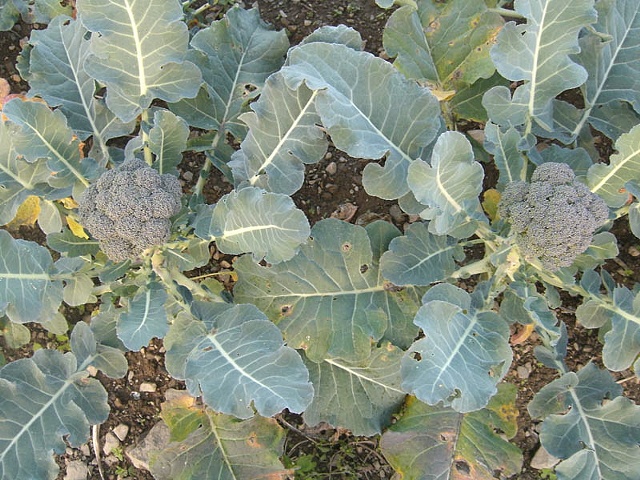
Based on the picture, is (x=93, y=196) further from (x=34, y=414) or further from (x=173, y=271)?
(x=34, y=414)

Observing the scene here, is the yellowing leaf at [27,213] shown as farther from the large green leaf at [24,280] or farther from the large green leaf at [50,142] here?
the large green leaf at [24,280]

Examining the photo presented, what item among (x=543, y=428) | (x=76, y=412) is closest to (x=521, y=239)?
(x=543, y=428)

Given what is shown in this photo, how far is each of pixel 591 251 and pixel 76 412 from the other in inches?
80.0

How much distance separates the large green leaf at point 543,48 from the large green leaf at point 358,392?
1179 millimetres

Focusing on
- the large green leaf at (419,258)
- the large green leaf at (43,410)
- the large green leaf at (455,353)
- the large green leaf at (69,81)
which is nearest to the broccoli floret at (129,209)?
the large green leaf at (69,81)

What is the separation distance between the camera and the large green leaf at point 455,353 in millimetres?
1961

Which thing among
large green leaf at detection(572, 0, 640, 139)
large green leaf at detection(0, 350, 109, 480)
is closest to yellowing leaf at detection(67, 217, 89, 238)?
large green leaf at detection(0, 350, 109, 480)

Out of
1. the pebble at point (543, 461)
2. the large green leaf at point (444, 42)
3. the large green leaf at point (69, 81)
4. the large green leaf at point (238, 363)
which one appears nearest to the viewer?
the large green leaf at point (238, 363)

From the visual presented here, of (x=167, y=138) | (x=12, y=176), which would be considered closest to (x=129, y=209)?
(x=167, y=138)

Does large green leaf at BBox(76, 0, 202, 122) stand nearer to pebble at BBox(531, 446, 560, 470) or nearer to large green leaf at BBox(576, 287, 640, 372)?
large green leaf at BBox(576, 287, 640, 372)

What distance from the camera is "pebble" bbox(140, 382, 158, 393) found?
117 inches

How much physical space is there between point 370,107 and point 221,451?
1.52 metres

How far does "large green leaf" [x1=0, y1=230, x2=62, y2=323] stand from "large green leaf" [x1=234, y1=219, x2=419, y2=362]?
71cm

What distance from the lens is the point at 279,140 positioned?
2354 mm
